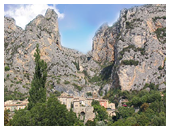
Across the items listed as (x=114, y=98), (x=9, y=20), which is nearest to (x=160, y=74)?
(x=114, y=98)

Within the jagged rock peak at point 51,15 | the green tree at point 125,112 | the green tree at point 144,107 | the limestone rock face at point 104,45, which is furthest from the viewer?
the limestone rock face at point 104,45

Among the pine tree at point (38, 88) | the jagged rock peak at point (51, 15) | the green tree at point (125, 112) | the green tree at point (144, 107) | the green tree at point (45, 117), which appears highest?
the jagged rock peak at point (51, 15)

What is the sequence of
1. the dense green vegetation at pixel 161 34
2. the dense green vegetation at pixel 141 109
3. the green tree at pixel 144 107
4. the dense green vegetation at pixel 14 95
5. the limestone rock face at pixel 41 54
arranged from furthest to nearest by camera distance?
the dense green vegetation at pixel 161 34
the limestone rock face at pixel 41 54
the dense green vegetation at pixel 14 95
the green tree at pixel 144 107
the dense green vegetation at pixel 141 109

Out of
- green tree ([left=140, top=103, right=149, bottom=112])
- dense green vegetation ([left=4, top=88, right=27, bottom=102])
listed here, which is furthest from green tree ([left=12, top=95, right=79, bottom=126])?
dense green vegetation ([left=4, top=88, right=27, bottom=102])

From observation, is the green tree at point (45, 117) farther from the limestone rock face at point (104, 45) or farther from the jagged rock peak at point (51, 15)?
the limestone rock face at point (104, 45)

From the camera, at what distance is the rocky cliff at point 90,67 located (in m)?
89.4

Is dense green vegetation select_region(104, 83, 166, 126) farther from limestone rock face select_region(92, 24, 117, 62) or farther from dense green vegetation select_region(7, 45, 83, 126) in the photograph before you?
limestone rock face select_region(92, 24, 117, 62)

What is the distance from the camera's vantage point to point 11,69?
3590 inches

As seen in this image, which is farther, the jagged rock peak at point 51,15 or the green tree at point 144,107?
the jagged rock peak at point 51,15

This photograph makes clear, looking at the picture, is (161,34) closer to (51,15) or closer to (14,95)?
(51,15)

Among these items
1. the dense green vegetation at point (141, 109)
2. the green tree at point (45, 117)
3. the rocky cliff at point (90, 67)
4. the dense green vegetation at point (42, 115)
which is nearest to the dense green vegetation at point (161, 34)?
the rocky cliff at point (90, 67)

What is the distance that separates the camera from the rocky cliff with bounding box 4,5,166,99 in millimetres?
89438

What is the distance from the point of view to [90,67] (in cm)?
13338

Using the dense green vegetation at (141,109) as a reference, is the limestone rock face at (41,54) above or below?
above
